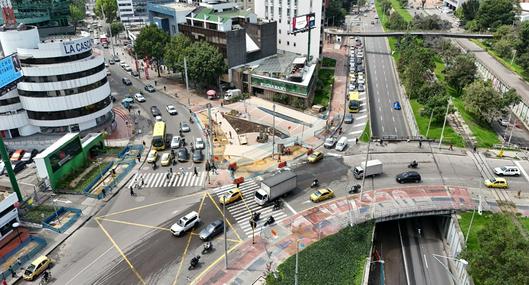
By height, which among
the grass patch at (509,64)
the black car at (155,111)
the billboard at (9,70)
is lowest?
the black car at (155,111)

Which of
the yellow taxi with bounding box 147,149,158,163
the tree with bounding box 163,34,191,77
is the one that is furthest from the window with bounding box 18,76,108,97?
the tree with bounding box 163,34,191,77

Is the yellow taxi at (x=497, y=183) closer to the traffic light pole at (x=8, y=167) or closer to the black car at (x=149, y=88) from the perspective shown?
the traffic light pole at (x=8, y=167)

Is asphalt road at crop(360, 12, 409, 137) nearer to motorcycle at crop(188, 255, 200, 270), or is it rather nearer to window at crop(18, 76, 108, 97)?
motorcycle at crop(188, 255, 200, 270)

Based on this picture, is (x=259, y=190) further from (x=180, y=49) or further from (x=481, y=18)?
(x=481, y=18)

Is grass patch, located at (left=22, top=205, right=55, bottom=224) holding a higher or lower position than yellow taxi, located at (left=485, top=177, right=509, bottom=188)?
lower

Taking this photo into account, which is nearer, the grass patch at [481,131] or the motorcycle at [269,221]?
the motorcycle at [269,221]

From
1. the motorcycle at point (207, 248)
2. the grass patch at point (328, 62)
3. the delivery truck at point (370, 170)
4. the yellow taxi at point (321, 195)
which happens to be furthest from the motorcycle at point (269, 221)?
the grass patch at point (328, 62)
